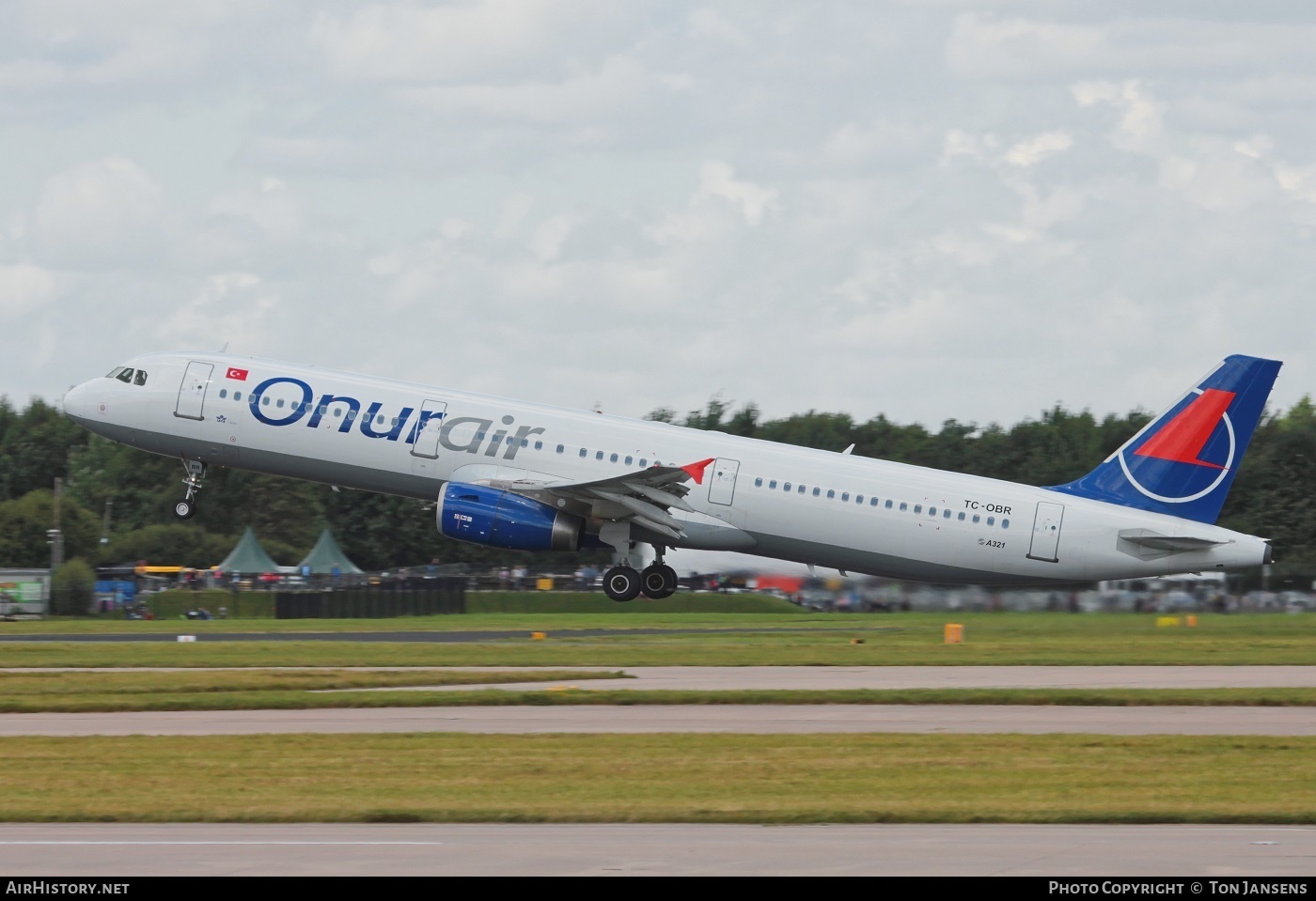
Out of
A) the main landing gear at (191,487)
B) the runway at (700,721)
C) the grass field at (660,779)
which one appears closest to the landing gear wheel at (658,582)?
the main landing gear at (191,487)

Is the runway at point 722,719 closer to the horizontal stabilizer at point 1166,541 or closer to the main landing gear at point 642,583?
the horizontal stabilizer at point 1166,541

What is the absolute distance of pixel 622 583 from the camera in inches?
1690

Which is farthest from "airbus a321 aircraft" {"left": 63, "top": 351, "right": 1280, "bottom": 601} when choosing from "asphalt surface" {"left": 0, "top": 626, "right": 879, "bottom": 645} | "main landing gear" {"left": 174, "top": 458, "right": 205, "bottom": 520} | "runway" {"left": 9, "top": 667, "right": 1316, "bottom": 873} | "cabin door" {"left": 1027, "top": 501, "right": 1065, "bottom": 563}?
"runway" {"left": 9, "top": 667, "right": 1316, "bottom": 873}

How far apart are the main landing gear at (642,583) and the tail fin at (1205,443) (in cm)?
1095

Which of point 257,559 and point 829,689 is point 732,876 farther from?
point 257,559

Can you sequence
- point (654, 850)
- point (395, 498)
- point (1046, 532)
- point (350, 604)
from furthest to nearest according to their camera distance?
1. point (395, 498)
2. point (350, 604)
3. point (1046, 532)
4. point (654, 850)

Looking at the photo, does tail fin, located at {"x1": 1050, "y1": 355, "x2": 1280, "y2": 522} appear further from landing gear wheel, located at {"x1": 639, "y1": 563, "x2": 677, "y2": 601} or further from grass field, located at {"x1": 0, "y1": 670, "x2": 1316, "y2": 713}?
grass field, located at {"x1": 0, "y1": 670, "x2": 1316, "y2": 713}

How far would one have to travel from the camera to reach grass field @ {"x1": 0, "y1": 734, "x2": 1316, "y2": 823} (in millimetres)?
15914

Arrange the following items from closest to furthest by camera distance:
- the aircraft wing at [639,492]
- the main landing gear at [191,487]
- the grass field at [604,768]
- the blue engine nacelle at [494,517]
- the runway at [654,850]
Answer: the runway at [654,850], the grass field at [604,768], the aircraft wing at [639,492], the blue engine nacelle at [494,517], the main landing gear at [191,487]

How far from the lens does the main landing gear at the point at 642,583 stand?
42.9m

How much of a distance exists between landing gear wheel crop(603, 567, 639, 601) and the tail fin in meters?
11.8

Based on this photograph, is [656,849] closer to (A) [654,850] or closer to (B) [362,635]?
(A) [654,850]

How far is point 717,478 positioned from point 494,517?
557 cm

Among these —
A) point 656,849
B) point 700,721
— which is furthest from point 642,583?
point 656,849
